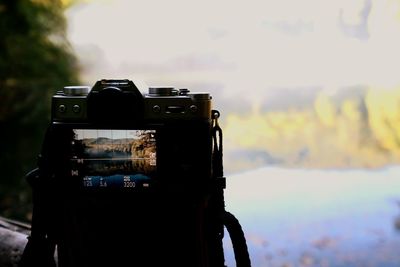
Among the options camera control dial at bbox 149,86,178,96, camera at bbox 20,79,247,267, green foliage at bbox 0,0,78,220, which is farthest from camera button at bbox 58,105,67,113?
green foliage at bbox 0,0,78,220

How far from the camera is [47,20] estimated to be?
90.6 inches

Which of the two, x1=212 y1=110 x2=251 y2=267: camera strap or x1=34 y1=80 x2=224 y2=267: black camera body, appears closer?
x1=34 y1=80 x2=224 y2=267: black camera body

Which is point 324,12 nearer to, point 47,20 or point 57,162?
point 47,20

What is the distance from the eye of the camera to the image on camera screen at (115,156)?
982mm

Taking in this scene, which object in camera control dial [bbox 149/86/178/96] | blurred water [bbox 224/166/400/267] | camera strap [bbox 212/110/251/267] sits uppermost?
camera control dial [bbox 149/86/178/96]

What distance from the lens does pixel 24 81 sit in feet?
7.73

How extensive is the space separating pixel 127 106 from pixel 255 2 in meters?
1.10

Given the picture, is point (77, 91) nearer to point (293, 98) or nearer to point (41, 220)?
point (41, 220)

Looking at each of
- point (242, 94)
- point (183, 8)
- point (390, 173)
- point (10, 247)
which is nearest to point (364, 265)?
point (390, 173)

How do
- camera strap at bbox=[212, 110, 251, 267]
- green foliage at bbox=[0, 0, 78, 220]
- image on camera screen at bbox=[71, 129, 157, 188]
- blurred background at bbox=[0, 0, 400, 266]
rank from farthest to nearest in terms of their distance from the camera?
green foliage at bbox=[0, 0, 78, 220], blurred background at bbox=[0, 0, 400, 266], camera strap at bbox=[212, 110, 251, 267], image on camera screen at bbox=[71, 129, 157, 188]

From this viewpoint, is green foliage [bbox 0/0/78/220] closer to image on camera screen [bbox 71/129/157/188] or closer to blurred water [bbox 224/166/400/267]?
blurred water [bbox 224/166/400/267]

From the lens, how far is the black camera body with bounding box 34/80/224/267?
982 mm

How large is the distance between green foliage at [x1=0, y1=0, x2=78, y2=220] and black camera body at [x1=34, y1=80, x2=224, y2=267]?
133 cm

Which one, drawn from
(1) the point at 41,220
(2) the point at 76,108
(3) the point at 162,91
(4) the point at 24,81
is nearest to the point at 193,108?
(3) the point at 162,91
